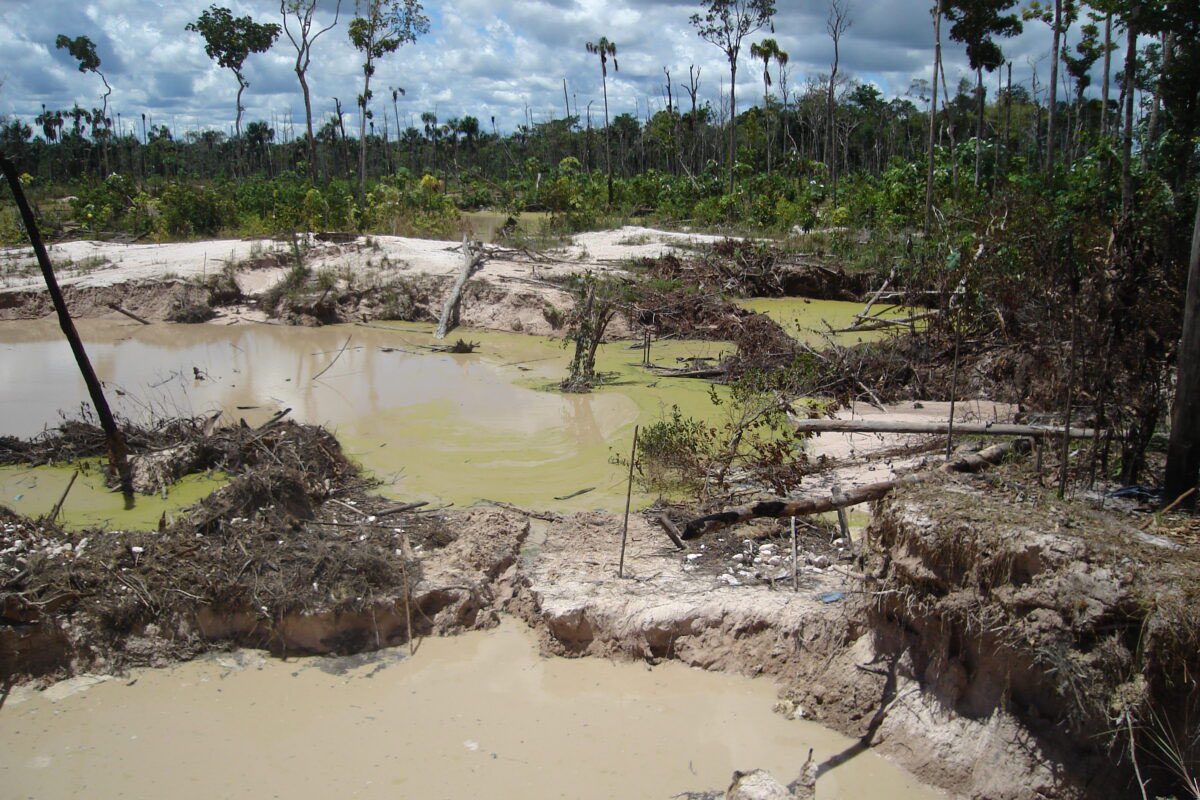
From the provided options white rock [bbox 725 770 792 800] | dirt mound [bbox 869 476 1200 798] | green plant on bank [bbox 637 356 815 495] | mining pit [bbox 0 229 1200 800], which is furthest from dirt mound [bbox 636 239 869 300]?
white rock [bbox 725 770 792 800]

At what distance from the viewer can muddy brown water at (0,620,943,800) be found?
157 inches

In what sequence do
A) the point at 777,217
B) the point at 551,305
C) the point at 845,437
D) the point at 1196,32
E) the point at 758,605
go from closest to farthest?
the point at 758,605 < the point at 845,437 < the point at 1196,32 < the point at 551,305 < the point at 777,217

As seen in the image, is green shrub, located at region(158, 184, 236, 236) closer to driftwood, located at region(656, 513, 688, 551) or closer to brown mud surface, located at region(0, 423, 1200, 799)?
brown mud surface, located at region(0, 423, 1200, 799)

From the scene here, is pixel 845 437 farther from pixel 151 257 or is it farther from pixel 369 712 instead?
pixel 151 257

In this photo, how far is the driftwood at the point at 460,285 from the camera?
14117 mm

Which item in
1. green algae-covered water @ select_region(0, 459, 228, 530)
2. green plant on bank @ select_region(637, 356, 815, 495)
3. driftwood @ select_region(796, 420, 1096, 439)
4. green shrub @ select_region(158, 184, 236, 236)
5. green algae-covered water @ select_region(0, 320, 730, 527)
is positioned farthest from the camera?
green shrub @ select_region(158, 184, 236, 236)

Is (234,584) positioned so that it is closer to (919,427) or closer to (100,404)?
(100,404)

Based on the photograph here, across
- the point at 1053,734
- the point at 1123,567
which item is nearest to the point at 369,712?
the point at 1053,734

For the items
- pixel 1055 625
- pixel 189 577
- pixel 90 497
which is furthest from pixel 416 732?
pixel 90 497

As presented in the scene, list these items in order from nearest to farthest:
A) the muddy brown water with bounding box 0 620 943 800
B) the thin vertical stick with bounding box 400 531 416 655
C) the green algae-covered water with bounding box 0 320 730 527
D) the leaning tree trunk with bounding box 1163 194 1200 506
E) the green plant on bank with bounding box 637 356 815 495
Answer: the muddy brown water with bounding box 0 620 943 800 < the leaning tree trunk with bounding box 1163 194 1200 506 < the thin vertical stick with bounding box 400 531 416 655 < the green plant on bank with bounding box 637 356 815 495 < the green algae-covered water with bounding box 0 320 730 527

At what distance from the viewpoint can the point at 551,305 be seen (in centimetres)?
1438

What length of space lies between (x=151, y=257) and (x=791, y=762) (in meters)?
16.3

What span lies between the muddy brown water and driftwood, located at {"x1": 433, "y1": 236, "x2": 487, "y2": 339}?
944cm

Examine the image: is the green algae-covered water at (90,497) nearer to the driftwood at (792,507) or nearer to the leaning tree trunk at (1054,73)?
the driftwood at (792,507)
